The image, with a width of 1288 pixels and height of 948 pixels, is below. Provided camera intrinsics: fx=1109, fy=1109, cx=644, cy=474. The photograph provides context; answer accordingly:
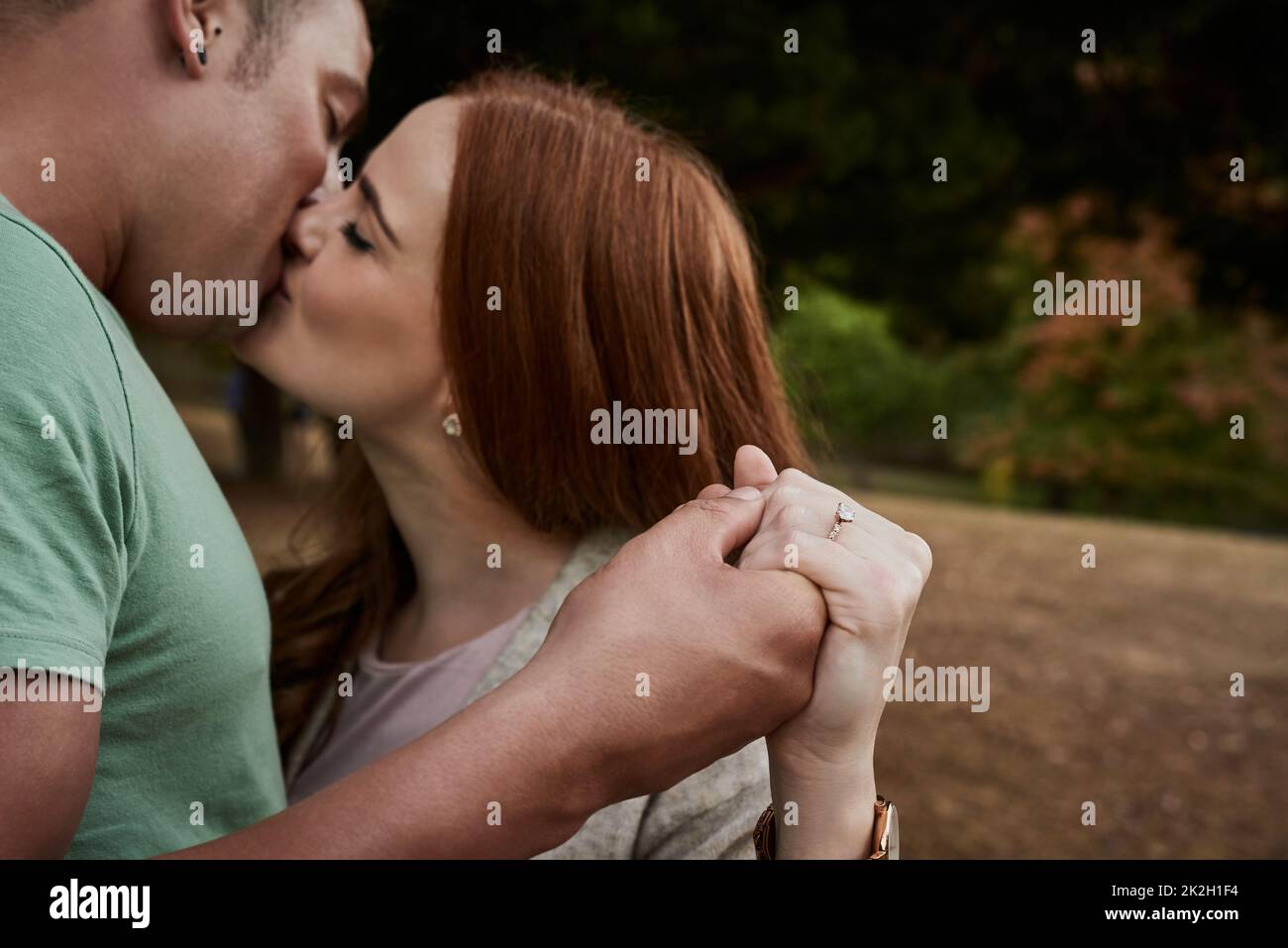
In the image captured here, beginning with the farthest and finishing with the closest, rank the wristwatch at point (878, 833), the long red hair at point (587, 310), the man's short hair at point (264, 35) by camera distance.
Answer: the long red hair at point (587, 310)
the man's short hair at point (264, 35)
the wristwatch at point (878, 833)

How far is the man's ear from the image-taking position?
1.54m

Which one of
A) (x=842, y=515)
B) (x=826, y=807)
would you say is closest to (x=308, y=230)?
(x=842, y=515)

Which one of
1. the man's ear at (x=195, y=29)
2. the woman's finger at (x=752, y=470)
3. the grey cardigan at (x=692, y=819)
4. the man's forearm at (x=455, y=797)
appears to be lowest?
the grey cardigan at (x=692, y=819)

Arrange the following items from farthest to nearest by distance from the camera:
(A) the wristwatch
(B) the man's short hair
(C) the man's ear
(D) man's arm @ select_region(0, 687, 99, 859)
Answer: (B) the man's short hair → (C) the man's ear → (A) the wristwatch → (D) man's arm @ select_region(0, 687, 99, 859)

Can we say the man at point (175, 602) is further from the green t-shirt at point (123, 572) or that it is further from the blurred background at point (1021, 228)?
the blurred background at point (1021, 228)

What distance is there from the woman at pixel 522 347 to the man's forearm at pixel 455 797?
1.76ft

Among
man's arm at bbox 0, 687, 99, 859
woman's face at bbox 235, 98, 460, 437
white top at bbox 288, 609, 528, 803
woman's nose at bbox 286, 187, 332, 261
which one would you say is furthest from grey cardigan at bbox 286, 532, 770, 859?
woman's nose at bbox 286, 187, 332, 261

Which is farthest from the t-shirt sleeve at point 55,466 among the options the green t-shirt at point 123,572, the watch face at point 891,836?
the watch face at point 891,836

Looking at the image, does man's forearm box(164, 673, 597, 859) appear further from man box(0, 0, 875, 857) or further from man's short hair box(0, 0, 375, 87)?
man's short hair box(0, 0, 375, 87)

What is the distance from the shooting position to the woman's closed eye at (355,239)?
1.85 meters

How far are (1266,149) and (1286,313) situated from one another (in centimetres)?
84

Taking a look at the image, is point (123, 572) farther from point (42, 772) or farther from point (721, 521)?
point (721, 521)

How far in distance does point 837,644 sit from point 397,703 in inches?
40.5

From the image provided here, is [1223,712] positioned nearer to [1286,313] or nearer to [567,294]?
[1286,313]
